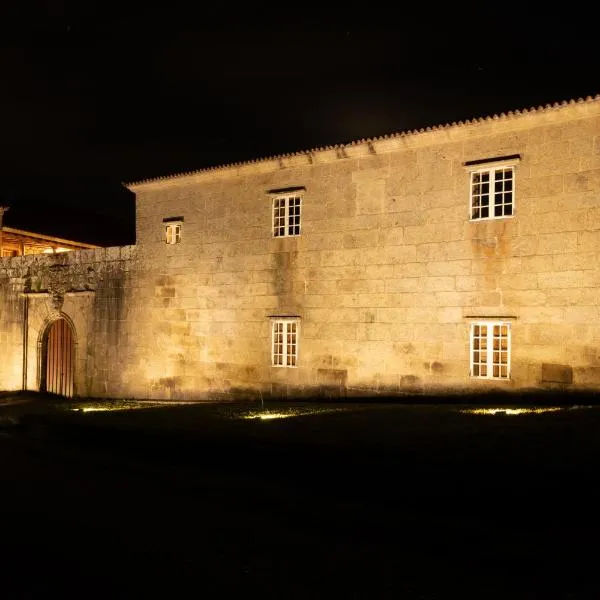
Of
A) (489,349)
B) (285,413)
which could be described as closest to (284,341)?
(285,413)

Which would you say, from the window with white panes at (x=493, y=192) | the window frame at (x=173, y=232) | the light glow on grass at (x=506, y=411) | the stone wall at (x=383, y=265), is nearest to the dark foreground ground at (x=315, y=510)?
the light glow on grass at (x=506, y=411)

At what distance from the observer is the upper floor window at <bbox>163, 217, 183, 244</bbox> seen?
18.0 m

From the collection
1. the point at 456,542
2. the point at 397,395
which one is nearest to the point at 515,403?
the point at 397,395

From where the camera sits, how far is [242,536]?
554cm

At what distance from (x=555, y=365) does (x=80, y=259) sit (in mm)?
15004

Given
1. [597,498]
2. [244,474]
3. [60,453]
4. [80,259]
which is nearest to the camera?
[597,498]

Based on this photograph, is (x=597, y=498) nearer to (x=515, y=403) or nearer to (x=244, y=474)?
(x=244, y=474)

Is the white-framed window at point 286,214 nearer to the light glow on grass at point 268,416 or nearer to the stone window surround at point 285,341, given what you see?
the stone window surround at point 285,341

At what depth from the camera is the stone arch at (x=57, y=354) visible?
20.5 metres

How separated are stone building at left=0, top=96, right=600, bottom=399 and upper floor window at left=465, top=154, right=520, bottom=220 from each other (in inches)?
1.6

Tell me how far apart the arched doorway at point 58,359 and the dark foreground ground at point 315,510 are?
10.1 m

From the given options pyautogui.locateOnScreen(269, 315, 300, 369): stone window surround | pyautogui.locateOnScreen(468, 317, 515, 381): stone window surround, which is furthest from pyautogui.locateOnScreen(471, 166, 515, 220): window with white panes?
pyautogui.locateOnScreen(269, 315, 300, 369): stone window surround

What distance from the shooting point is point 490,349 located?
525 inches

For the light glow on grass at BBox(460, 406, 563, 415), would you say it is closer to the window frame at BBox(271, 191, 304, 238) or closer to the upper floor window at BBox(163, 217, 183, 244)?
the window frame at BBox(271, 191, 304, 238)
